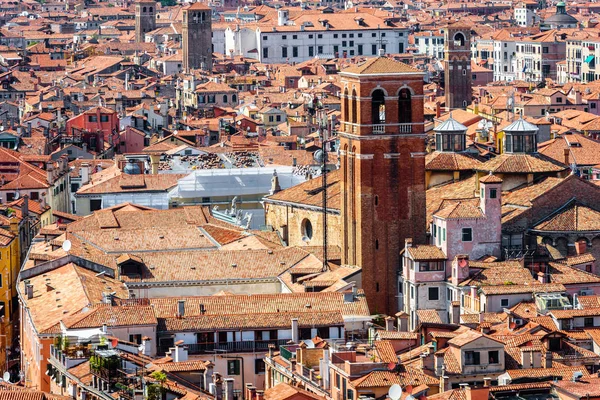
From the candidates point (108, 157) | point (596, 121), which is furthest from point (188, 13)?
point (108, 157)

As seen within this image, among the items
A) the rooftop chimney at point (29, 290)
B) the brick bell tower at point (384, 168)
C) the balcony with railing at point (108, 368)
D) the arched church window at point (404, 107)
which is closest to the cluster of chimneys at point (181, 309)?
the rooftop chimney at point (29, 290)

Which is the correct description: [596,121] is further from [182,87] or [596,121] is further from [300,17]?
[300,17]

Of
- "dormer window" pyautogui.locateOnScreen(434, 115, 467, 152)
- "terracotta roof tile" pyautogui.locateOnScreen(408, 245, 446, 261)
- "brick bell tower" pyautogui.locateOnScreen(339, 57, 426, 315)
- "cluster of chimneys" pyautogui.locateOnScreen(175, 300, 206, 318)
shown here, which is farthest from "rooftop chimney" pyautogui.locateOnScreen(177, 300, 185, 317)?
"dormer window" pyautogui.locateOnScreen(434, 115, 467, 152)

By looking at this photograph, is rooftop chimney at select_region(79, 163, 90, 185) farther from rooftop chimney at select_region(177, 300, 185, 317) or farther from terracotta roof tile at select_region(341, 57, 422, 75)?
rooftop chimney at select_region(177, 300, 185, 317)

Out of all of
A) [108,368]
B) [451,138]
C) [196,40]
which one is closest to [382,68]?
[451,138]

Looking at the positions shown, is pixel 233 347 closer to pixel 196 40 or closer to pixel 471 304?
pixel 471 304

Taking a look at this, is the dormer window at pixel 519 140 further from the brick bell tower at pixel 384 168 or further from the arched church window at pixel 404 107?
the arched church window at pixel 404 107
